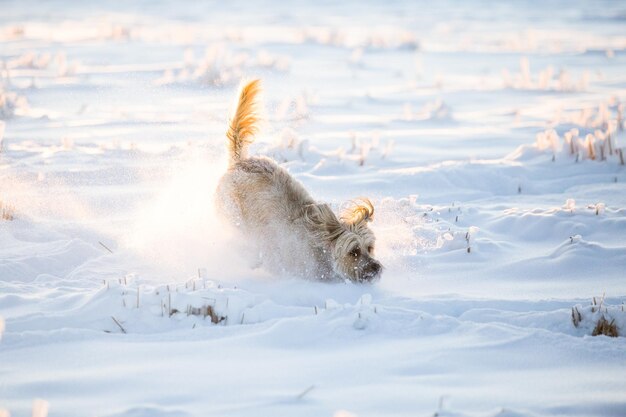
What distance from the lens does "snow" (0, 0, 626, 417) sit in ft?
12.2

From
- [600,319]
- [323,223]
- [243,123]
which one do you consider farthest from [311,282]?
[600,319]

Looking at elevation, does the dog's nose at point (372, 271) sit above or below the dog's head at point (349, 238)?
below

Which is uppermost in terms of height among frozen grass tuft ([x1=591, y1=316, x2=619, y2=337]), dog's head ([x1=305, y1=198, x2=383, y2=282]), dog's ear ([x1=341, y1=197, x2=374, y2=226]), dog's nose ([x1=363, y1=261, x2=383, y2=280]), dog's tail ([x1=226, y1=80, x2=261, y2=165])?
dog's tail ([x1=226, y1=80, x2=261, y2=165])

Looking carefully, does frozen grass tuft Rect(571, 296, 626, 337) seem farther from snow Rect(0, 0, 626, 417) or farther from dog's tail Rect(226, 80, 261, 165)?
dog's tail Rect(226, 80, 261, 165)

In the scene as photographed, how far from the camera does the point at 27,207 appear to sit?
291 inches

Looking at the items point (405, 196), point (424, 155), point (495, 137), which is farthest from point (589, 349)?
point (495, 137)

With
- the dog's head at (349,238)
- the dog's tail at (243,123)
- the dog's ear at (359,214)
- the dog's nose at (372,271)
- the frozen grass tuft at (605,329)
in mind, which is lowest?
the frozen grass tuft at (605,329)

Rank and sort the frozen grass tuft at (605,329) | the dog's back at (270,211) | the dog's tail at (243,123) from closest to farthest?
the frozen grass tuft at (605,329) < the dog's back at (270,211) < the dog's tail at (243,123)

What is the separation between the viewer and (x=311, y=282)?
19.2 ft

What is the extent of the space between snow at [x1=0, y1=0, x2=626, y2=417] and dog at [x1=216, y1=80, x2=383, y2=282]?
0.17 m

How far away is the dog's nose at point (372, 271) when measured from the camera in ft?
18.6

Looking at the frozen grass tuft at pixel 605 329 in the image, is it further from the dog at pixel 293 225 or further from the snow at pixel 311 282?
the dog at pixel 293 225

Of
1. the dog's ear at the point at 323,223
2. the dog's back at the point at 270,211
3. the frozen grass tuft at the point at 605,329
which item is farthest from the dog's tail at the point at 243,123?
the frozen grass tuft at the point at 605,329

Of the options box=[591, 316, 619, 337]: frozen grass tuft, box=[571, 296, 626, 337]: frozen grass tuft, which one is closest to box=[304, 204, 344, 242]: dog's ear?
box=[571, 296, 626, 337]: frozen grass tuft
